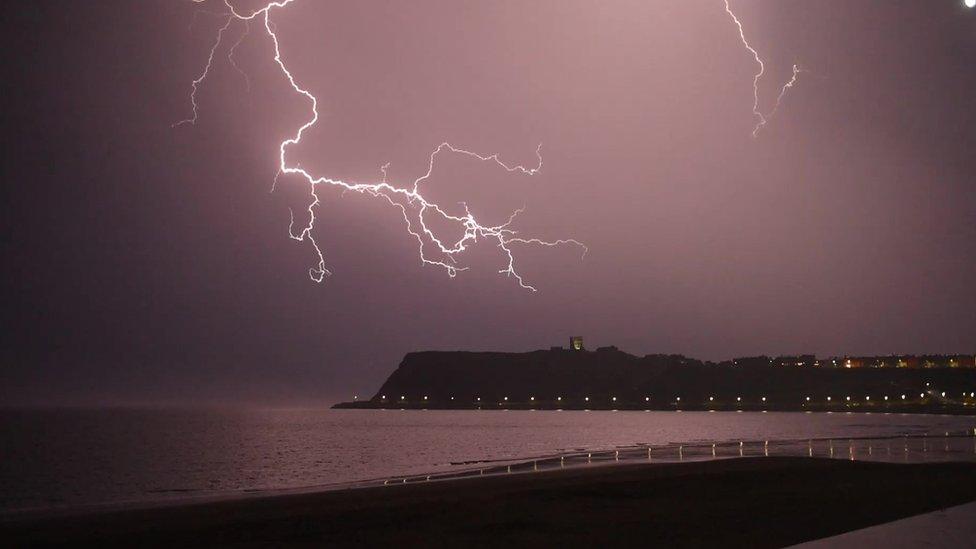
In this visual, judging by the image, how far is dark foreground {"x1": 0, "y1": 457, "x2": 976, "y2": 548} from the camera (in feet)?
47.1

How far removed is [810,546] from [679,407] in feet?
583

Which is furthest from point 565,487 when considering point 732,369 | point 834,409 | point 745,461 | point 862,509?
point 732,369

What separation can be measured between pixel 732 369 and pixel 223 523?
7479 inches

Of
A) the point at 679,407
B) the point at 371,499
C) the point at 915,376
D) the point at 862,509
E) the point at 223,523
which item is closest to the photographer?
the point at 862,509

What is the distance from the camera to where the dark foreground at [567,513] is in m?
14.4

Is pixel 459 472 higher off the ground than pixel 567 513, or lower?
lower

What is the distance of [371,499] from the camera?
21.9 meters

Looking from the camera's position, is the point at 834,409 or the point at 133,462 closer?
the point at 133,462

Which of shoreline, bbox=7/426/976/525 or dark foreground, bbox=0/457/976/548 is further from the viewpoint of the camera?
shoreline, bbox=7/426/976/525

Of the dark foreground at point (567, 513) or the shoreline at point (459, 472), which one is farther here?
the shoreline at point (459, 472)

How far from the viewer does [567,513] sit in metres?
17.0

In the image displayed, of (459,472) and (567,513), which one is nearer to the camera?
(567,513)

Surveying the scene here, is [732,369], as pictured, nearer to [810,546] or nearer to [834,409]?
[834,409]

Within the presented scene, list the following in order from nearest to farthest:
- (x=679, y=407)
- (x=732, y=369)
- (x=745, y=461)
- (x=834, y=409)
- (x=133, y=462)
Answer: (x=745, y=461), (x=133, y=462), (x=834, y=409), (x=679, y=407), (x=732, y=369)
